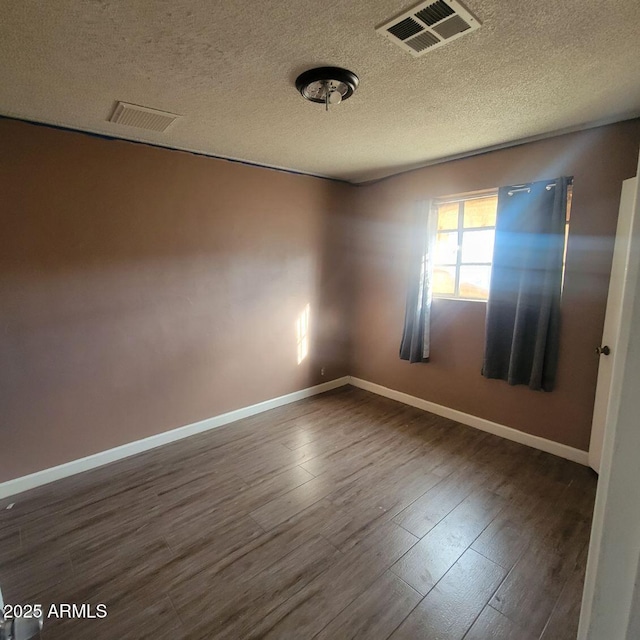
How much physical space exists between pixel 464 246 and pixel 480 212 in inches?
12.8

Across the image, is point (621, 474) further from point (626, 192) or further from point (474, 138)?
point (474, 138)

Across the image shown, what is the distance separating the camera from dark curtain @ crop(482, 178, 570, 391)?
2.54 m

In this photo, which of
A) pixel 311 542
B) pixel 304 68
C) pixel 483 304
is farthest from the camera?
pixel 483 304

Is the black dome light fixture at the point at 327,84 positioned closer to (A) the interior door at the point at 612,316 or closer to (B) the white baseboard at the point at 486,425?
(A) the interior door at the point at 612,316

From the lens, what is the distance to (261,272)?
10.9ft

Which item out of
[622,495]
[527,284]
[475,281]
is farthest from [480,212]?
[622,495]

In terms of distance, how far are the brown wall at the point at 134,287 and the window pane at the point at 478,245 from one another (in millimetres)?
1549

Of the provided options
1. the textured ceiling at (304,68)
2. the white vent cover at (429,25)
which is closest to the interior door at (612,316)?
the textured ceiling at (304,68)

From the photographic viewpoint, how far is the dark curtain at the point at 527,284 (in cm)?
254

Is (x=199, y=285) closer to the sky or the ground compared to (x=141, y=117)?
closer to the ground

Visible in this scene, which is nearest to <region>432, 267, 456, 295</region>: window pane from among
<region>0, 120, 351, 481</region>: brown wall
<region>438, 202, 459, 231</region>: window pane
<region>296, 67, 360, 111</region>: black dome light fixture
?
<region>438, 202, 459, 231</region>: window pane

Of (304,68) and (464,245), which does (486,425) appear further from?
(304,68)

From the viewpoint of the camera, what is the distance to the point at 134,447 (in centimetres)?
271

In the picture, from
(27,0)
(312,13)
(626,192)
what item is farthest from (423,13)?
(626,192)
